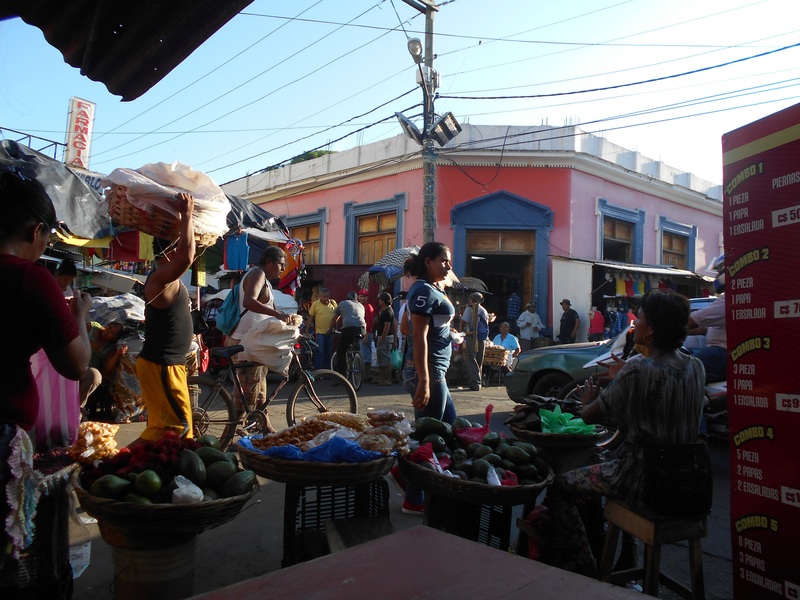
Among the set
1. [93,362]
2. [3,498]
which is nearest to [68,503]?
[3,498]

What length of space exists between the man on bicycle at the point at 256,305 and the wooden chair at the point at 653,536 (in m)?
3.37

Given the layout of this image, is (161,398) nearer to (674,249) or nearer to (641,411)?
(641,411)

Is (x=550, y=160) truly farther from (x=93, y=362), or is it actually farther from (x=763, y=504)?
(x=763, y=504)

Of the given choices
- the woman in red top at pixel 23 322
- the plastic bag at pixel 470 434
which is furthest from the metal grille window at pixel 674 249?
the woman in red top at pixel 23 322

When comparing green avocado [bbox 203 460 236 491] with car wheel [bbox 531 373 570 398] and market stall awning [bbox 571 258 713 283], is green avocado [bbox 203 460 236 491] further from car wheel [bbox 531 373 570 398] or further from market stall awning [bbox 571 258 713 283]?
market stall awning [bbox 571 258 713 283]

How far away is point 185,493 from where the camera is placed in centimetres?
226

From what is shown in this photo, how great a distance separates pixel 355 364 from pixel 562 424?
806 centimetres

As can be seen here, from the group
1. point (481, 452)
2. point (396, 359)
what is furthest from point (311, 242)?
point (481, 452)

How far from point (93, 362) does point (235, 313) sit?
6.56 ft

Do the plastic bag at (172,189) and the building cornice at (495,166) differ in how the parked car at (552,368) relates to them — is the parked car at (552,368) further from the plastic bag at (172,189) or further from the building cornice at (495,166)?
the building cornice at (495,166)

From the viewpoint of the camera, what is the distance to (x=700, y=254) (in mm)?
20172

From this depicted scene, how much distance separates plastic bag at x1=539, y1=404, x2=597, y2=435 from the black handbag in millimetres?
611

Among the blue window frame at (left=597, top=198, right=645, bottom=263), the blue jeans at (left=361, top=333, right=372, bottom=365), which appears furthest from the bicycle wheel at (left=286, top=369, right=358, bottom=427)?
the blue window frame at (left=597, top=198, right=645, bottom=263)

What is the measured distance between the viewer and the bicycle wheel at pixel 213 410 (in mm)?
5273
